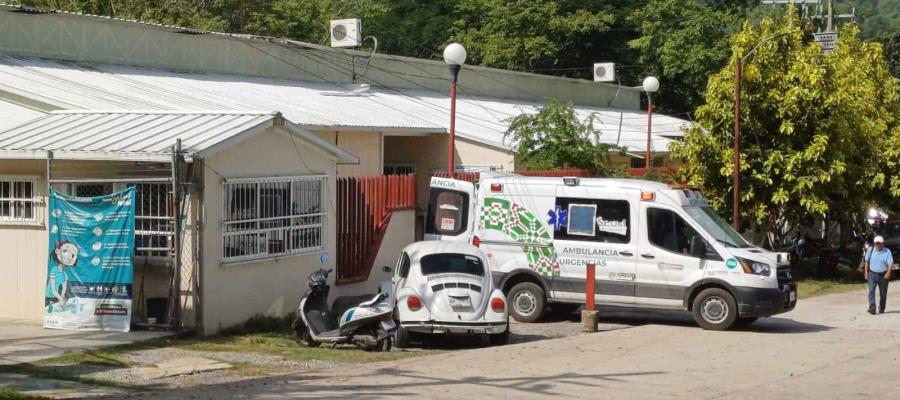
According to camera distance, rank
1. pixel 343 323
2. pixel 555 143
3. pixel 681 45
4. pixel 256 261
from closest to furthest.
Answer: pixel 343 323 → pixel 256 261 → pixel 555 143 → pixel 681 45

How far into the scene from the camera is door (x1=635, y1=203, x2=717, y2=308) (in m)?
19.5

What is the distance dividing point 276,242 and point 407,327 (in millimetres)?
2926

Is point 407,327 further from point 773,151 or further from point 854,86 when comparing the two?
point 854,86

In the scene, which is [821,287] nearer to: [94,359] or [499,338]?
[499,338]

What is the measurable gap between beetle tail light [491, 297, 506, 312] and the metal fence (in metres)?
4.52

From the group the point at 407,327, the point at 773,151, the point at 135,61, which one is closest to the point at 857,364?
the point at 407,327

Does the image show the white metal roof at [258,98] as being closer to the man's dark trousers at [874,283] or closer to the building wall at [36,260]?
the building wall at [36,260]

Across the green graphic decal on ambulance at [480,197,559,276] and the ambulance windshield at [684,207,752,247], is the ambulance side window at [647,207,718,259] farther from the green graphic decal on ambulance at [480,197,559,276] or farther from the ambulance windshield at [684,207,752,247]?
the green graphic decal on ambulance at [480,197,559,276]

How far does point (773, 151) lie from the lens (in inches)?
1164

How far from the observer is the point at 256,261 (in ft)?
57.6

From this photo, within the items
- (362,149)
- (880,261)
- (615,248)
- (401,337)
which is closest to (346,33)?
(362,149)

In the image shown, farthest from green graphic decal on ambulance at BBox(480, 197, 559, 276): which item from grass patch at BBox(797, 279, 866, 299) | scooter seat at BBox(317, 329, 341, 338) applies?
grass patch at BBox(797, 279, 866, 299)

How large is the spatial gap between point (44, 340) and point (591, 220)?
8.99 meters

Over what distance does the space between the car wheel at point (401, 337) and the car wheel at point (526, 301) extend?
4078 mm
